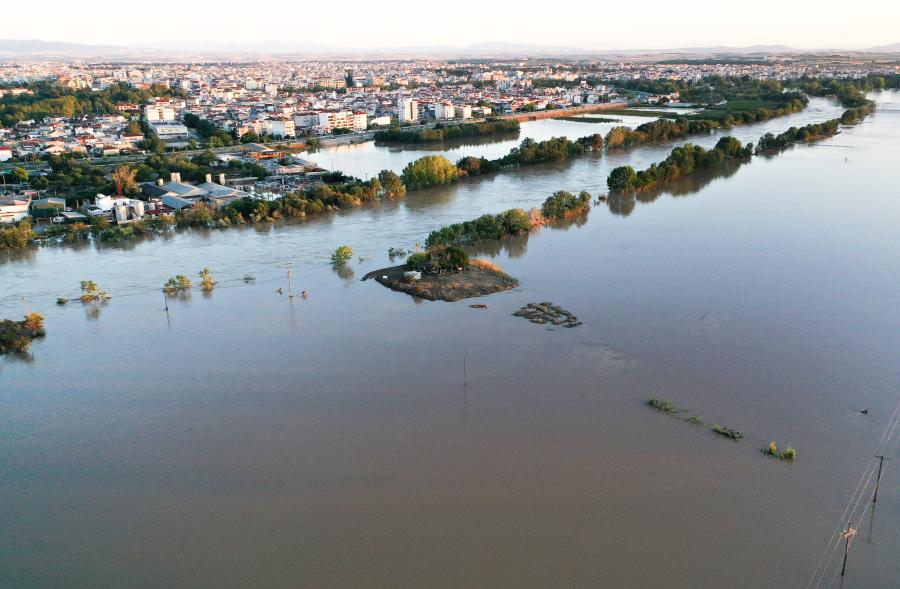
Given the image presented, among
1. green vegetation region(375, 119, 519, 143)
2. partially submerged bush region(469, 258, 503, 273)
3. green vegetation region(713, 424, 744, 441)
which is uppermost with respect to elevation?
green vegetation region(375, 119, 519, 143)

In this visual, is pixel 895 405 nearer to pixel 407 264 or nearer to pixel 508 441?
pixel 508 441

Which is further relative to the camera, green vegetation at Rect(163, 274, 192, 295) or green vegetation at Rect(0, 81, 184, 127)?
green vegetation at Rect(0, 81, 184, 127)

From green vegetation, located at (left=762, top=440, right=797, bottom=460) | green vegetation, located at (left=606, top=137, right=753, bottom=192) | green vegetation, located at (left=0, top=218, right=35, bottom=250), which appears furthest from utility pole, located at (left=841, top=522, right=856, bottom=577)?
green vegetation, located at (left=0, top=218, right=35, bottom=250)

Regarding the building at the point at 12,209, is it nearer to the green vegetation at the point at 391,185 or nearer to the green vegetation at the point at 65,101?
the green vegetation at the point at 391,185

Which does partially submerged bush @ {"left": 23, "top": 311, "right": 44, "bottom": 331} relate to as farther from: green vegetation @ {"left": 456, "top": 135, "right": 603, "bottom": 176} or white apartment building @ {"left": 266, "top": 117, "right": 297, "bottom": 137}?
white apartment building @ {"left": 266, "top": 117, "right": 297, "bottom": 137}

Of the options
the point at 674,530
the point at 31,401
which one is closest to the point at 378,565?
the point at 674,530

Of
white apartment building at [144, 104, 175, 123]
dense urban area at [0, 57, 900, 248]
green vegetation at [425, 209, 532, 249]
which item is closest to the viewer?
green vegetation at [425, 209, 532, 249]
